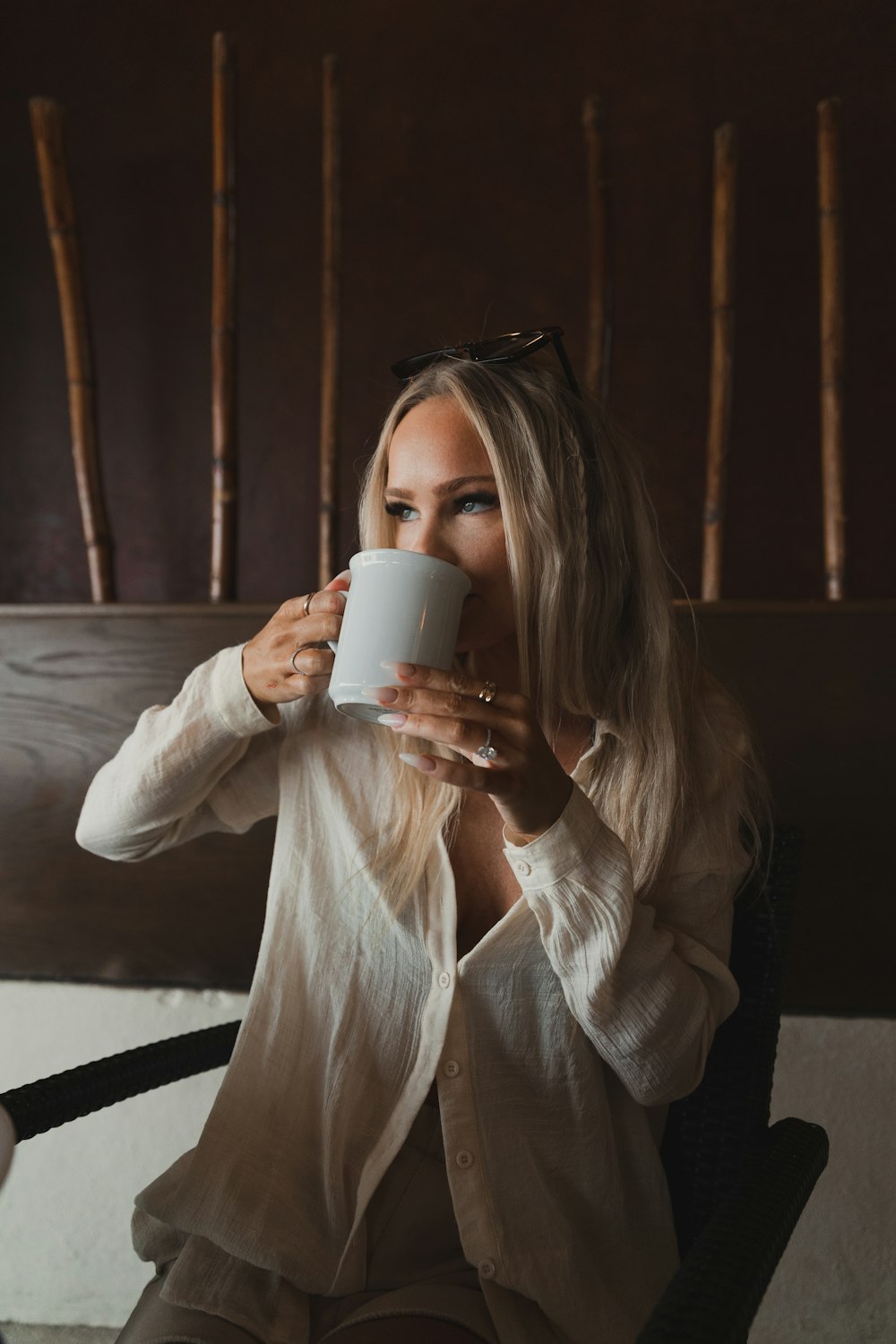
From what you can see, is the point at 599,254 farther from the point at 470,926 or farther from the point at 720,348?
the point at 470,926

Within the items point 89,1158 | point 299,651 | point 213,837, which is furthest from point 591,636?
point 89,1158

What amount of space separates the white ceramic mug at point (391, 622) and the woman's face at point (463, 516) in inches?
7.1

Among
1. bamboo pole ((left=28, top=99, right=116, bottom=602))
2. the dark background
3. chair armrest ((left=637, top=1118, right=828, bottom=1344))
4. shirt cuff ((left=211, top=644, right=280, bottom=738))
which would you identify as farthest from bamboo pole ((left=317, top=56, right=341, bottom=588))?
chair armrest ((left=637, top=1118, right=828, bottom=1344))

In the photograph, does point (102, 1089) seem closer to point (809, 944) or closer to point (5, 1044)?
point (5, 1044)

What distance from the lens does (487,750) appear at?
747mm

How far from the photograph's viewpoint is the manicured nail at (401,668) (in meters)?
0.75

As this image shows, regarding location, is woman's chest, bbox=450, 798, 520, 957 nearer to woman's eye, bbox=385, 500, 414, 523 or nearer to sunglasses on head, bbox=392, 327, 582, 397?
woman's eye, bbox=385, 500, 414, 523

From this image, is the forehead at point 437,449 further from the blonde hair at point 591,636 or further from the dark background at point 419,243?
the dark background at point 419,243

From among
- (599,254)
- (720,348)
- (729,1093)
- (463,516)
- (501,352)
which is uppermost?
(599,254)

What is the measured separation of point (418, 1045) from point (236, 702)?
0.39 meters

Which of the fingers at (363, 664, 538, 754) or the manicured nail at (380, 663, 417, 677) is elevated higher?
the manicured nail at (380, 663, 417, 677)

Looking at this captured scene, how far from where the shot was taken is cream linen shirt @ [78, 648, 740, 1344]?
2.89 ft

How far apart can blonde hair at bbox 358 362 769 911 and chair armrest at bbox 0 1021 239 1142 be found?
0.27 meters

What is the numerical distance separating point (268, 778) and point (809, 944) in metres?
0.82
